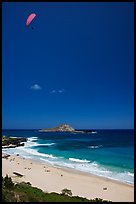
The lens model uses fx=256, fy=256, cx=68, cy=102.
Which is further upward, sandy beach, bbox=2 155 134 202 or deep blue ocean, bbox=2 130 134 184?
sandy beach, bbox=2 155 134 202

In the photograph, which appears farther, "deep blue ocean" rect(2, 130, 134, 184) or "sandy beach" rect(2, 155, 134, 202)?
"deep blue ocean" rect(2, 130, 134, 184)

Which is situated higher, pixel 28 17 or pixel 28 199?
pixel 28 17

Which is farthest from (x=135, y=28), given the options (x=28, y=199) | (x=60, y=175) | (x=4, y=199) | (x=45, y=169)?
(x=45, y=169)

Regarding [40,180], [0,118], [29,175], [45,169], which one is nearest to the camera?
[0,118]

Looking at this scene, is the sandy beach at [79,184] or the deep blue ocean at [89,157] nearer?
the sandy beach at [79,184]

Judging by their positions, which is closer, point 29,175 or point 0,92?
point 0,92

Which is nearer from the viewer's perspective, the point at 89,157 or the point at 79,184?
the point at 79,184

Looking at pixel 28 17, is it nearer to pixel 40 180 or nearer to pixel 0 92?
pixel 0 92

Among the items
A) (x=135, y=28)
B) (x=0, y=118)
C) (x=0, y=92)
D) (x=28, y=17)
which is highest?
(x=28, y=17)

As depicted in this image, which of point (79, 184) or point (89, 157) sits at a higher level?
point (79, 184)

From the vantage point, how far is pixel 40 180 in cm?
1681

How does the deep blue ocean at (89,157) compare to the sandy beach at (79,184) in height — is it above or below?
below

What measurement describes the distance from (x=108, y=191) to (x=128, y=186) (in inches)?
83.8

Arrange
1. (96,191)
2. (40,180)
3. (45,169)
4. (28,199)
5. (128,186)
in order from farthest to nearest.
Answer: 1. (45,169)
2. (40,180)
3. (128,186)
4. (96,191)
5. (28,199)
